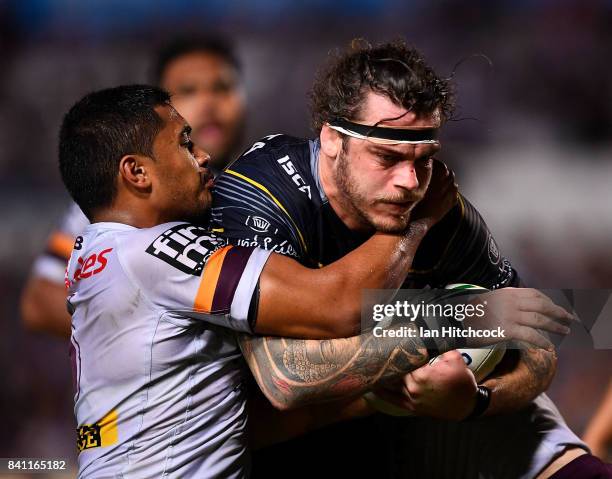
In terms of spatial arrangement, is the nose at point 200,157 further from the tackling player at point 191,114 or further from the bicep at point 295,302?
the tackling player at point 191,114

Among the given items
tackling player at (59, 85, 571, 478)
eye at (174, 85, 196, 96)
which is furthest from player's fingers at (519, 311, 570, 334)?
eye at (174, 85, 196, 96)

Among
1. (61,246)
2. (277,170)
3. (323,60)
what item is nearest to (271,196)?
(277,170)

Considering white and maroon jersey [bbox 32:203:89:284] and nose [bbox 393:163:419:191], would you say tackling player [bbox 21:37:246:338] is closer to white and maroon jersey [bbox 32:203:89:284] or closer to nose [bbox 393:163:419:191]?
white and maroon jersey [bbox 32:203:89:284]

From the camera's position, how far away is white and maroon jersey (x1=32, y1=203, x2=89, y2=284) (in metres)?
3.40

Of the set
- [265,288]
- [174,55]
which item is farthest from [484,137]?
[265,288]

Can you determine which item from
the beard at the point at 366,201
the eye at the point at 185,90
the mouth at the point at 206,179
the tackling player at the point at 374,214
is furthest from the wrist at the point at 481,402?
the eye at the point at 185,90

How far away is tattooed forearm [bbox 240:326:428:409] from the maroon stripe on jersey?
0.44 ft

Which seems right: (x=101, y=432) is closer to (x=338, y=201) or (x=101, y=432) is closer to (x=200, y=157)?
(x=200, y=157)

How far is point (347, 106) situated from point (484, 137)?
201cm

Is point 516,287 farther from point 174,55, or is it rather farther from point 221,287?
point 174,55

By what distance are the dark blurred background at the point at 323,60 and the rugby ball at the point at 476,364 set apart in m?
1.74

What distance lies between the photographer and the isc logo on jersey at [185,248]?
2072 millimetres

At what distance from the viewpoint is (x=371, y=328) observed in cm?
214

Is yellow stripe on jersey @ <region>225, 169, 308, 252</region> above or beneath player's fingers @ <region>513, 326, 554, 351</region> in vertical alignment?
above
